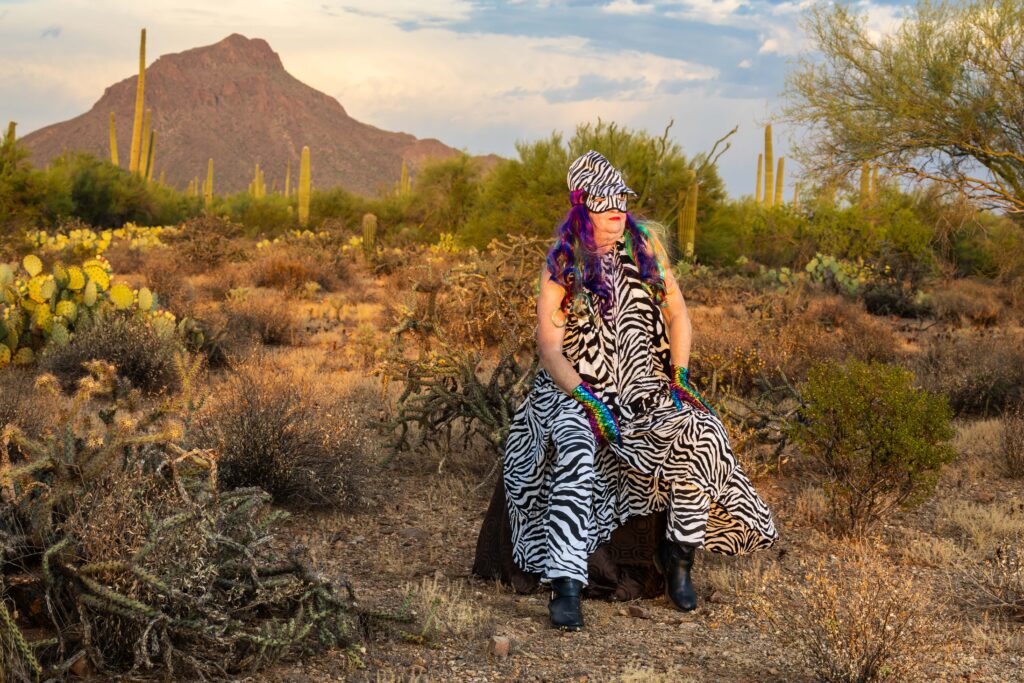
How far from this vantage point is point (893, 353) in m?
11.3

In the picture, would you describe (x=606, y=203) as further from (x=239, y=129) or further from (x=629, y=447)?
(x=239, y=129)

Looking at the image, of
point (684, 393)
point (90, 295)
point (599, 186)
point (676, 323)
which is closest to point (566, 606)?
point (684, 393)

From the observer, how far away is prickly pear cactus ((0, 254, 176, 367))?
29.6 ft

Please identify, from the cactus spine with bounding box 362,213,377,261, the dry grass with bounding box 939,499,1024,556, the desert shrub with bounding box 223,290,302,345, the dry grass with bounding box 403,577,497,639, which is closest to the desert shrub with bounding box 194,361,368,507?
the dry grass with bounding box 403,577,497,639

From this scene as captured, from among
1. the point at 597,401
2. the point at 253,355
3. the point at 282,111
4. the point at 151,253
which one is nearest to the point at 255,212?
the point at 151,253

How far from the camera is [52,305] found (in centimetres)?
943

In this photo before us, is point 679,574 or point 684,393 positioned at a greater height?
point 684,393

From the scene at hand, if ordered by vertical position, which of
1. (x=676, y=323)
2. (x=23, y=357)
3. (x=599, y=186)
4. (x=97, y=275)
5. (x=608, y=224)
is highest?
(x=599, y=186)

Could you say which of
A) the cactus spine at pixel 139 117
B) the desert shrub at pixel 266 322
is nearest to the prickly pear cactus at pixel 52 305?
the desert shrub at pixel 266 322

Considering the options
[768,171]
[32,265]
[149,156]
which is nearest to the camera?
[32,265]

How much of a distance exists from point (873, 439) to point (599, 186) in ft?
6.70

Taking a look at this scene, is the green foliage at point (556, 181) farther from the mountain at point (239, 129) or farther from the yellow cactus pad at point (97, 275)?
the mountain at point (239, 129)

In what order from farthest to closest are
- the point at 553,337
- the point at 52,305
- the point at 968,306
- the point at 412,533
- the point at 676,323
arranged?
the point at 968,306 → the point at 52,305 → the point at 412,533 → the point at 676,323 → the point at 553,337

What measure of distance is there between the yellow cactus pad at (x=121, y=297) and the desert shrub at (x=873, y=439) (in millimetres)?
6549
